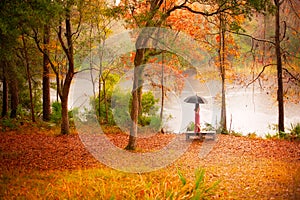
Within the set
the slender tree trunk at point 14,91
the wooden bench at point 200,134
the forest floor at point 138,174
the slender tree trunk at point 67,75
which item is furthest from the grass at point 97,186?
the slender tree trunk at point 14,91

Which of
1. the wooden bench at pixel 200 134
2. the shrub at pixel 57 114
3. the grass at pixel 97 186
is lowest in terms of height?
the grass at pixel 97 186

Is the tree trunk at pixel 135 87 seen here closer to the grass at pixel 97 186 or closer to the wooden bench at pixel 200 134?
the grass at pixel 97 186

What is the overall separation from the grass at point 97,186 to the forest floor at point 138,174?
0.01 m

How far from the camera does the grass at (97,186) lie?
541 centimetres

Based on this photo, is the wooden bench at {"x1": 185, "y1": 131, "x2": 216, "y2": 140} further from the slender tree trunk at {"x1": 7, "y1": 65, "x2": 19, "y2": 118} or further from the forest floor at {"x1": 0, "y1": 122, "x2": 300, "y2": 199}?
the slender tree trunk at {"x1": 7, "y1": 65, "x2": 19, "y2": 118}

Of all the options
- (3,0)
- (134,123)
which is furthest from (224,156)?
(3,0)

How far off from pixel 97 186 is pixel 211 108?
1408 centimetres

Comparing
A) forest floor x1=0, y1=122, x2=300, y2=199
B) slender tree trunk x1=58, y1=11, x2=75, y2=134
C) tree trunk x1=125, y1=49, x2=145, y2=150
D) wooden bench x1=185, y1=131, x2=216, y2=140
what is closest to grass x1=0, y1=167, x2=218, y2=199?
forest floor x1=0, y1=122, x2=300, y2=199

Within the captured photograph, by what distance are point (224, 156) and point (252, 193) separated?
3.33 meters

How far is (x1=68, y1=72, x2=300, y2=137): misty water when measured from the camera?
54.5ft

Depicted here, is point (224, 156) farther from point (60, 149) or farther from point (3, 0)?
point (3, 0)

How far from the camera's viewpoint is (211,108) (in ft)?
63.2

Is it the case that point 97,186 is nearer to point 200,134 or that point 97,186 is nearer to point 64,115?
point 200,134

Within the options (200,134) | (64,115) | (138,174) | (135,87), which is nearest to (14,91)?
(64,115)
